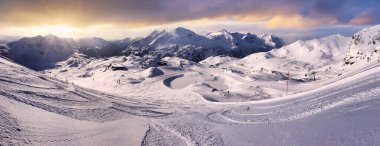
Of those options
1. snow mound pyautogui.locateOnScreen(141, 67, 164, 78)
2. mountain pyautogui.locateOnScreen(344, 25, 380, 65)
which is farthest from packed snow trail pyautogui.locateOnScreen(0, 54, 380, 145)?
snow mound pyautogui.locateOnScreen(141, 67, 164, 78)

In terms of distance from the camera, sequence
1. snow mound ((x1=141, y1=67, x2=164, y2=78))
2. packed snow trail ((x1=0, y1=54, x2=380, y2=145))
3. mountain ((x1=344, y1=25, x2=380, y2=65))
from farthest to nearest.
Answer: snow mound ((x1=141, y1=67, x2=164, y2=78)), mountain ((x1=344, y1=25, x2=380, y2=65)), packed snow trail ((x1=0, y1=54, x2=380, y2=145))

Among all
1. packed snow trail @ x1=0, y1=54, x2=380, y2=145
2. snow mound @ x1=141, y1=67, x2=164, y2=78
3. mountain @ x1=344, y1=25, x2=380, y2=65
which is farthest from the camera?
snow mound @ x1=141, y1=67, x2=164, y2=78

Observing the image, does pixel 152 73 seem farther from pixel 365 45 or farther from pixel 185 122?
pixel 185 122

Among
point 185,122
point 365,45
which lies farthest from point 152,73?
point 185,122

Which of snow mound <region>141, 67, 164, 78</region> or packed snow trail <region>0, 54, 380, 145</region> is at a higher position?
packed snow trail <region>0, 54, 380, 145</region>

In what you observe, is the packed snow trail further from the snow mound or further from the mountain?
the snow mound

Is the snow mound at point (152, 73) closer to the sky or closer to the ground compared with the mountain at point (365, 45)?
closer to the ground

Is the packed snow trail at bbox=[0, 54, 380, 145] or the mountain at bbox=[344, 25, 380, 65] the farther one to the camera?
the mountain at bbox=[344, 25, 380, 65]

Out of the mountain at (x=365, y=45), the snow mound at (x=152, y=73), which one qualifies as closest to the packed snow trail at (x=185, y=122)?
the mountain at (x=365, y=45)

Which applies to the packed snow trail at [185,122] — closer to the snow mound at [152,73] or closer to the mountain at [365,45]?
the mountain at [365,45]

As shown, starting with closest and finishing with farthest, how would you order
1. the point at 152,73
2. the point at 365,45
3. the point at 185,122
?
1. the point at 185,122
2. the point at 365,45
3. the point at 152,73

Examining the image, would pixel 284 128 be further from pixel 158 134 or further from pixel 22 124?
pixel 22 124
